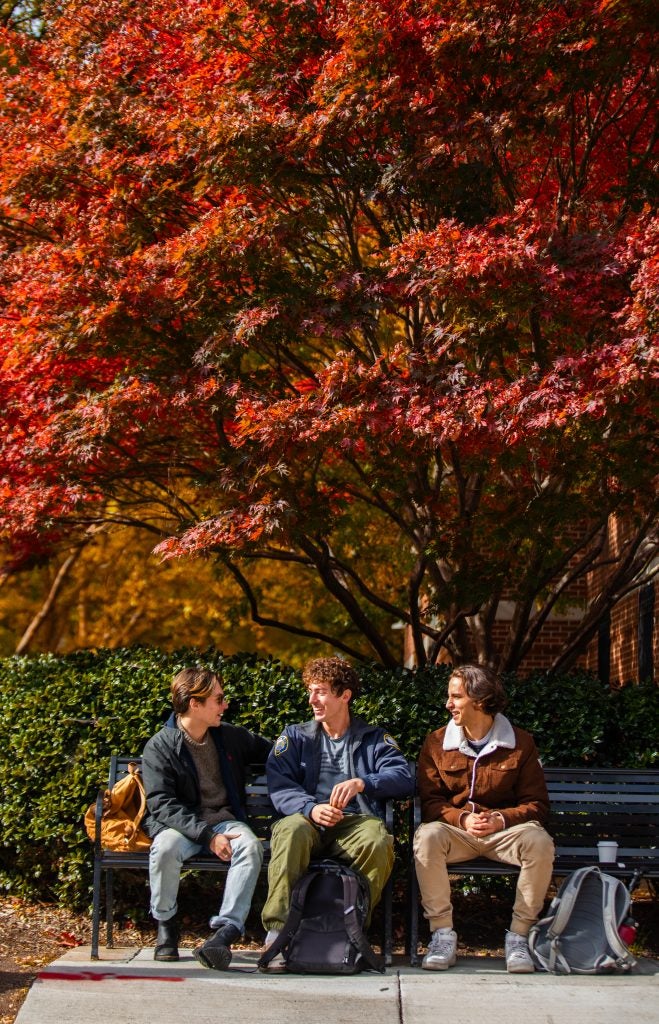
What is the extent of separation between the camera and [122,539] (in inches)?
853

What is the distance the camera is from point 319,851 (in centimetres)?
627

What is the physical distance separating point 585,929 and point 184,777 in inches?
84.5

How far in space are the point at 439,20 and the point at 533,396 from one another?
2.58 meters

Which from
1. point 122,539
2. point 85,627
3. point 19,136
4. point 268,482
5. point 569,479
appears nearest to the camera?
point 268,482

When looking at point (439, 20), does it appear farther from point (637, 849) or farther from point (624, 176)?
point (637, 849)

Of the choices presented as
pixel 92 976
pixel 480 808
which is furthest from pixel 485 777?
pixel 92 976

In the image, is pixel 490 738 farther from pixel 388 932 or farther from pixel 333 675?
pixel 388 932

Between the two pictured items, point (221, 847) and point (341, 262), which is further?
point (341, 262)

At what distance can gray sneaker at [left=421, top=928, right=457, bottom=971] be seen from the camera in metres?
6.04

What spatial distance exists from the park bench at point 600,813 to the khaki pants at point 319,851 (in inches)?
31.4

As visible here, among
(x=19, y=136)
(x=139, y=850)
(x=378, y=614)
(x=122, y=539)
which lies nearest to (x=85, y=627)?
(x=122, y=539)

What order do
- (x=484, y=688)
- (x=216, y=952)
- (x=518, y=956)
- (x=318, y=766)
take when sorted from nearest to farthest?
(x=216, y=952)
(x=518, y=956)
(x=484, y=688)
(x=318, y=766)

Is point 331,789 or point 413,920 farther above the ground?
point 331,789

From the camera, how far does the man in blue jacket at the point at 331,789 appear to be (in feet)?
19.9
